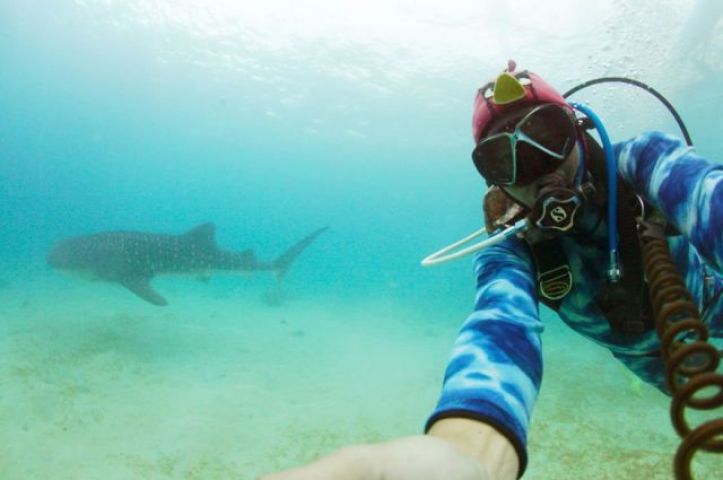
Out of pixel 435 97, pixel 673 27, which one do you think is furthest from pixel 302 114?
pixel 673 27

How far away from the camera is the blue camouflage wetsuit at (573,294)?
129cm

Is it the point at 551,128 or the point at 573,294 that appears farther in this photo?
the point at 573,294

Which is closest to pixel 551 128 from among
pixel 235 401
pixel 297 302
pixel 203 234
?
pixel 235 401

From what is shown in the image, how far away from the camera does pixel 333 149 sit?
207ft

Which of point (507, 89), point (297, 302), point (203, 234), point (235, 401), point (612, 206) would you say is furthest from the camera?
point (297, 302)

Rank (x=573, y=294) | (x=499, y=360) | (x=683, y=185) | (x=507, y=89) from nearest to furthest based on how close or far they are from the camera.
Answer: (x=499, y=360) → (x=683, y=185) → (x=507, y=89) → (x=573, y=294)

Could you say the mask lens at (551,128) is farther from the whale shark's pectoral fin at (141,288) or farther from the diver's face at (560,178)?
the whale shark's pectoral fin at (141,288)

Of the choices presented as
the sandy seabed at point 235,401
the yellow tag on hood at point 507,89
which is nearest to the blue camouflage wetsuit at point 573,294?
the yellow tag on hood at point 507,89

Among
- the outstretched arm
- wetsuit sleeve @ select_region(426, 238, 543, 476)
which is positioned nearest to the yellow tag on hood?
wetsuit sleeve @ select_region(426, 238, 543, 476)

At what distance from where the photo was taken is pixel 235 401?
28.8 ft

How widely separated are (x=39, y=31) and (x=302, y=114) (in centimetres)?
2365

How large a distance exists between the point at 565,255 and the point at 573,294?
39 centimetres

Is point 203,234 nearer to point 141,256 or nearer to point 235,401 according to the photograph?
point 141,256

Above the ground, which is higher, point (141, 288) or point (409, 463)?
point (409, 463)
